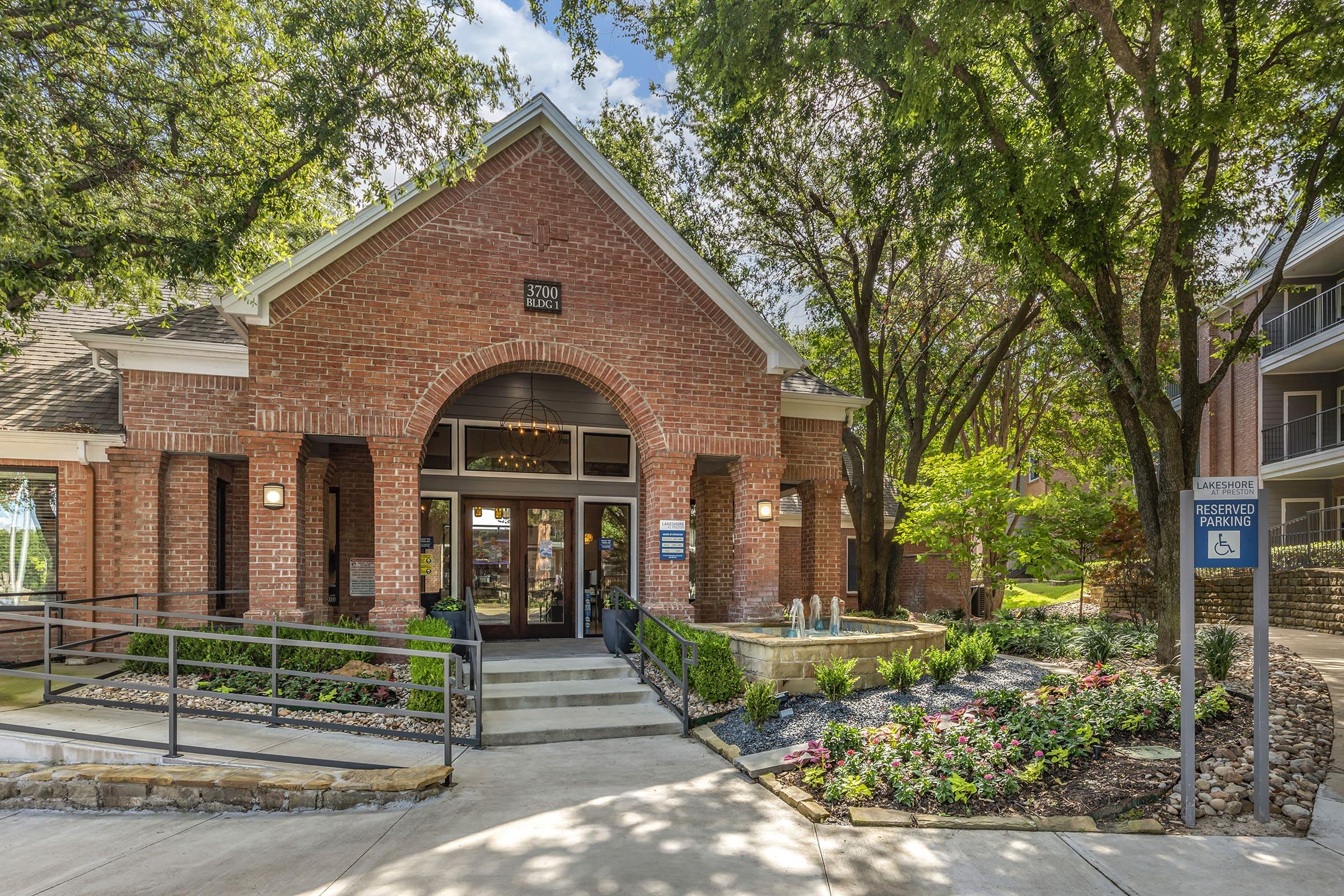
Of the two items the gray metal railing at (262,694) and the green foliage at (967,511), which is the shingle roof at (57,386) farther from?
the green foliage at (967,511)

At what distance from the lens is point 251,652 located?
9.05 meters

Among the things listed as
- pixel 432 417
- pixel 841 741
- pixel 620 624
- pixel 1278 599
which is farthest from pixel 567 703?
pixel 1278 599

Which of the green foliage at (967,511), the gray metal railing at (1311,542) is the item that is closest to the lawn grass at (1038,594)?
the gray metal railing at (1311,542)

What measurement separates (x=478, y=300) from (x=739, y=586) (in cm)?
584

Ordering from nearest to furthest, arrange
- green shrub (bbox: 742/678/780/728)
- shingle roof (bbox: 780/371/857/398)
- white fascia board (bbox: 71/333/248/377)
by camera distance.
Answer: green shrub (bbox: 742/678/780/728) < white fascia board (bbox: 71/333/248/377) < shingle roof (bbox: 780/371/857/398)

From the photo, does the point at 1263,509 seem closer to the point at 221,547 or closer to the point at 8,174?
the point at 8,174

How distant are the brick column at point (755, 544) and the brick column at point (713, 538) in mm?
2426

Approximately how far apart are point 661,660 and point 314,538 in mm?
5794

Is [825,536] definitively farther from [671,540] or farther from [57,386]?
[57,386]

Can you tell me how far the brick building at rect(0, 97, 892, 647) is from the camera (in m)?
10.0

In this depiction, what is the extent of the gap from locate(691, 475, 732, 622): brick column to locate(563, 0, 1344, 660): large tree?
22.5ft

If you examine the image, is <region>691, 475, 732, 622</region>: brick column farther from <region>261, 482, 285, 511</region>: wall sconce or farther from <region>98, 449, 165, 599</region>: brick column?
<region>98, 449, 165, 599</region>: brick column

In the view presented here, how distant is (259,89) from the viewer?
396 inches

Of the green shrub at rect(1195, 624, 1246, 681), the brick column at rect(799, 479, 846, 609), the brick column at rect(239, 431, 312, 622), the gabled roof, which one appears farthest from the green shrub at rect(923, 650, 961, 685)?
the brick column at rect(239, 431, 312, 622)
